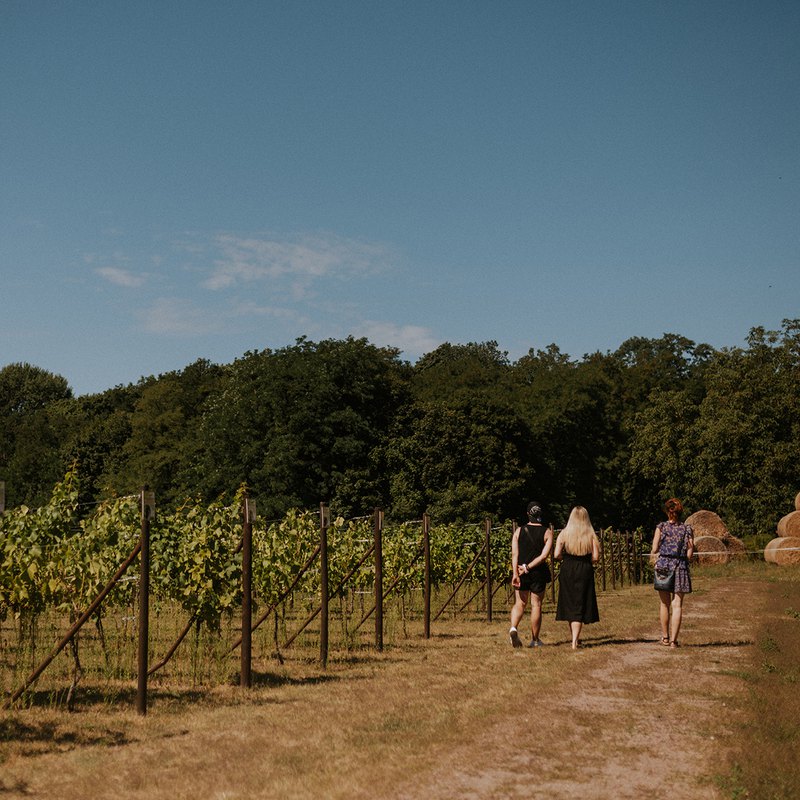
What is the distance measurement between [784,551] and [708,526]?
5.63 m

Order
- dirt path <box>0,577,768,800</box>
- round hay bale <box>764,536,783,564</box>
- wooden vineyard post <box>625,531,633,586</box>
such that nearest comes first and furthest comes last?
dirt path <box>0,577,768,800</box> → wooden vineyard post <box>625,531,633,586</box> → round hay bale <box>764,536,783,564</box>

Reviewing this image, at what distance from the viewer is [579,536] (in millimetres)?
11836

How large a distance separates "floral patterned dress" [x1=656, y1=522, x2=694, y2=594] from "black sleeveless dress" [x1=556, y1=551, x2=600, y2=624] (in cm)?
95

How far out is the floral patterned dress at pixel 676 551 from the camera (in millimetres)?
11836

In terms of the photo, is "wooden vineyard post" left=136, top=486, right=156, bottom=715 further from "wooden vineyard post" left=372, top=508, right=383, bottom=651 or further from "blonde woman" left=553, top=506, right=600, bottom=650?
"blonde woman" left=553, top=506, right=600, bottom=650

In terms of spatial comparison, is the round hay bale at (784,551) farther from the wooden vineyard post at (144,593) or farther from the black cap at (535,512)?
the wooden vineyard post at (144,593)

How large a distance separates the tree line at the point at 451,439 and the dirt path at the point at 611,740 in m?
27.0

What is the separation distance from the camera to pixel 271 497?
3800cm

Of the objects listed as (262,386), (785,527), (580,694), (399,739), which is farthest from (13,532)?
(785,527)

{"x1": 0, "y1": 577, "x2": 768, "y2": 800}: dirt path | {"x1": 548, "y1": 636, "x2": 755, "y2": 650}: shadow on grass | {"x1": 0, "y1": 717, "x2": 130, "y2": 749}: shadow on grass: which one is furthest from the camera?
{"x1": 548, "y1": 636, "x2": 755, "y2": 650}: shadow on grass

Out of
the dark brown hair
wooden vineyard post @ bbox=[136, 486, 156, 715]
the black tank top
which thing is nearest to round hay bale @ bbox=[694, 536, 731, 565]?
the black tank top

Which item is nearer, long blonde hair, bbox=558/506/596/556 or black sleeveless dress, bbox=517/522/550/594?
long blonde hair, bbox=558/506/596/556

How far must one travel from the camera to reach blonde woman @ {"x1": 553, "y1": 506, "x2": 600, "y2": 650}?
1183 cm

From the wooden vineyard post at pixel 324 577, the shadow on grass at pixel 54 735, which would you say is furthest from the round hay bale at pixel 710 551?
the shadow on grass at pixel 54 735
